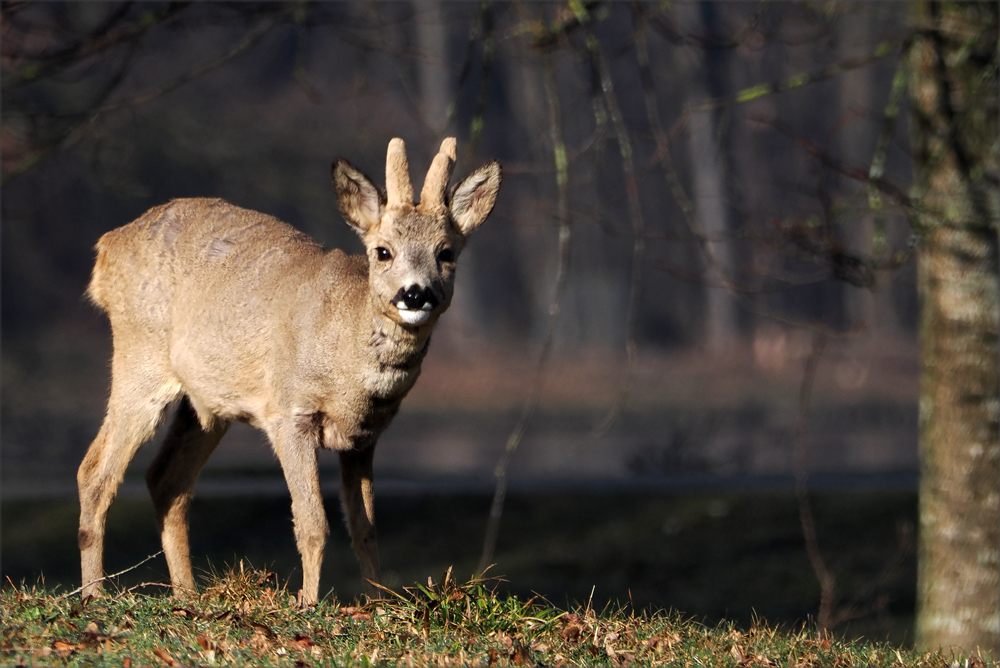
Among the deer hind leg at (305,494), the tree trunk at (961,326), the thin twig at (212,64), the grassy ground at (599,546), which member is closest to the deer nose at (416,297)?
the deer hind leg at (305,494)

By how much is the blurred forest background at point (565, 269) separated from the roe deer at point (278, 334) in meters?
0.77

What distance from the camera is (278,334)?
5945 mm

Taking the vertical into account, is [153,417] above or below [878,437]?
above

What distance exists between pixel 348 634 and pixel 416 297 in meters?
1.44

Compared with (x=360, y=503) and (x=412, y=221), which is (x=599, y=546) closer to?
(x=360, y=503)

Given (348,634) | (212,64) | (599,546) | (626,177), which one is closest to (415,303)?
(348,634)

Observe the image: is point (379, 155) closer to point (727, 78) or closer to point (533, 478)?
point (727, 78)

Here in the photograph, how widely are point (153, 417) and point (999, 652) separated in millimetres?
5392

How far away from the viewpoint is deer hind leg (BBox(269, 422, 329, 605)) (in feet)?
18.2

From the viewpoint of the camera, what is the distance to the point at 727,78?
3259 cm

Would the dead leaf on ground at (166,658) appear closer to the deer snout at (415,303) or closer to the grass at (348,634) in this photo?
the grass at (348,634)

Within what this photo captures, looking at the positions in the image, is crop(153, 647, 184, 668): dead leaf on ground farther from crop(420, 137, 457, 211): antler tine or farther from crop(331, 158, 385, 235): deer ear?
crop(420, 137, 457, 211): antler tine

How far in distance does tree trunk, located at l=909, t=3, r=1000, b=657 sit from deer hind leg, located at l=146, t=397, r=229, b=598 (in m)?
4.43

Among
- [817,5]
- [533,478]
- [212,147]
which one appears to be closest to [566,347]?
[212,147]
